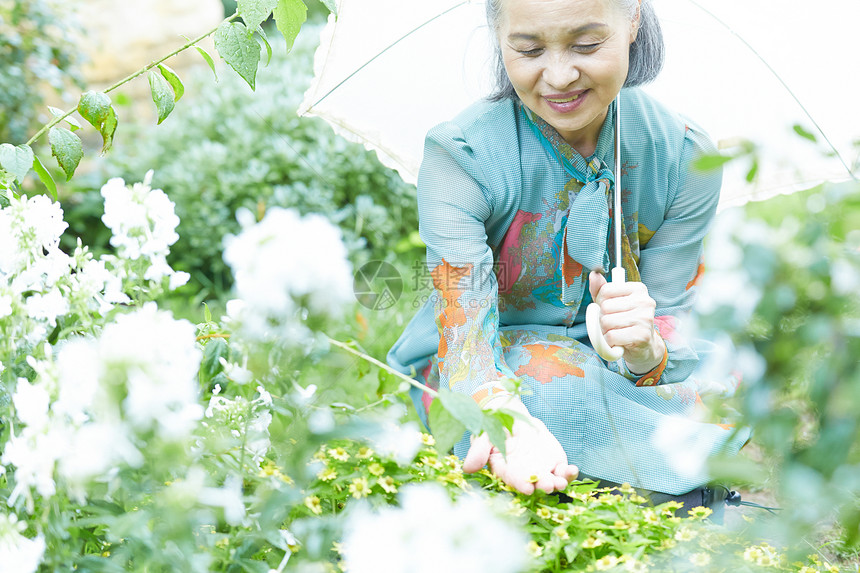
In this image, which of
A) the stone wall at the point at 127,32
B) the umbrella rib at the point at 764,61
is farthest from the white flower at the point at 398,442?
the stone wall at the point at 127,32

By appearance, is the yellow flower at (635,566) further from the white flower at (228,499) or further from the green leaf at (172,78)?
the green leaf at (172,78)

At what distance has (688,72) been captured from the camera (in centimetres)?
221

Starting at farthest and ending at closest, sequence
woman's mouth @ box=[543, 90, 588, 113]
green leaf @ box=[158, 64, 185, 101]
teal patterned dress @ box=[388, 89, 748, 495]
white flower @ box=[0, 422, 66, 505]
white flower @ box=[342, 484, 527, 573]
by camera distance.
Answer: teal patterned dress @ box=[388, 89, 748, 495], woman's mouth @ box=[543, 90, 588, 113], green leaf @ box=[158, 64, 185, 101], white flower @ box=[0, 422, 66, 505], white flower @ box=[342, 484, 527, 573]

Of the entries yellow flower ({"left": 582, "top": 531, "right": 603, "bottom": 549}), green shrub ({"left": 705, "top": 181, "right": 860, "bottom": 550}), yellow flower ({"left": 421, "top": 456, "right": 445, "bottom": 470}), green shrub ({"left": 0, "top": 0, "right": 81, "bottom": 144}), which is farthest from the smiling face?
green shrub ({"left": 0, "top": 0, "right": 81, "bottom": 144})

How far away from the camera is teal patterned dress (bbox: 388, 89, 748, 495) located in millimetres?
1885

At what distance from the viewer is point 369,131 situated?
2262mm

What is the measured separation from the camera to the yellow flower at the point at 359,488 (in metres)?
1.32

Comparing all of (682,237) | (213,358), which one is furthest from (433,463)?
(682,237)

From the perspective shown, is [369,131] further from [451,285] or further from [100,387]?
[100,387]

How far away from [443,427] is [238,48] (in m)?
0.90

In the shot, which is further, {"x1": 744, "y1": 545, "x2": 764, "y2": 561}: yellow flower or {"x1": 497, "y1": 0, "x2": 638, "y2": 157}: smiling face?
{"x1": 497, "y1": 0, "x2": 638, "y2": 157}: smiling face

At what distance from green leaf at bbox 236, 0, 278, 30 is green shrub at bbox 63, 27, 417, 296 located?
2.14 meters

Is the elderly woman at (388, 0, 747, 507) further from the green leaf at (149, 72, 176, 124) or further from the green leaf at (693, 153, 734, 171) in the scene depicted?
the green leaf at (693, 153, 734, 171)

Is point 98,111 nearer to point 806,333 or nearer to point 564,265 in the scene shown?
point 564,265
